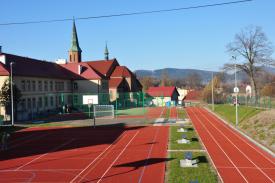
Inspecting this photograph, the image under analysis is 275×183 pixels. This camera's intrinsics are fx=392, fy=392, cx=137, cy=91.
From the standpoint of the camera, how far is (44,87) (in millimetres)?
56844

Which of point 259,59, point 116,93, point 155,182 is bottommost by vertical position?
point 155,182

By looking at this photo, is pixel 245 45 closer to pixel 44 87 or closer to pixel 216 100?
pixel 216 100

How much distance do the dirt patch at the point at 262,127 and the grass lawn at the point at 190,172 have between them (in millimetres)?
6994

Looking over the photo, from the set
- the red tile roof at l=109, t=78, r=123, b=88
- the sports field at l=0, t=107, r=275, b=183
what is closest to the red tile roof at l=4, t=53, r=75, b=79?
the red tile roof at l=109, t=78, r=123, b=88

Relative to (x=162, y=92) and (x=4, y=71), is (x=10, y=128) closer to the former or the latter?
(x=4, y=71)

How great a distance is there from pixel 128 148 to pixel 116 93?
52.4m

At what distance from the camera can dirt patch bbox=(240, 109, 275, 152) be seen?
2757 centimetres

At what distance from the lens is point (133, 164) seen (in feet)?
66.9

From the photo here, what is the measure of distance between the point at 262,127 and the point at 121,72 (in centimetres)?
5545

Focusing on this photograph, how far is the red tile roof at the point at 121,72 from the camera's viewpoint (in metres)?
85.2

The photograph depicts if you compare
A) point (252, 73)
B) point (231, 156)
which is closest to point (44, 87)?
point (252, 73)

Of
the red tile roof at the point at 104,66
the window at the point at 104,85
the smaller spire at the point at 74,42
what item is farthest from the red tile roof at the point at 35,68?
the smaller spire at the point at 74,42

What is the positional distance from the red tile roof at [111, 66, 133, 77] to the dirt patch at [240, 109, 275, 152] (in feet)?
162

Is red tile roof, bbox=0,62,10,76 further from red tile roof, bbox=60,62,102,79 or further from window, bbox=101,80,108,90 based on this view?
window, bbox=101,80,108,90
